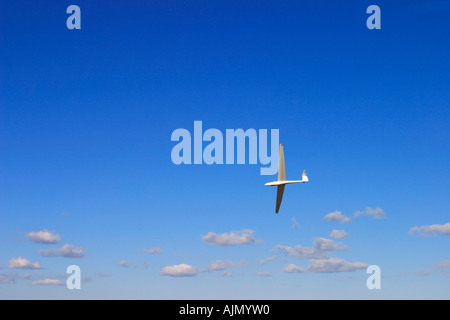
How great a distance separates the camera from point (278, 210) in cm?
17838
